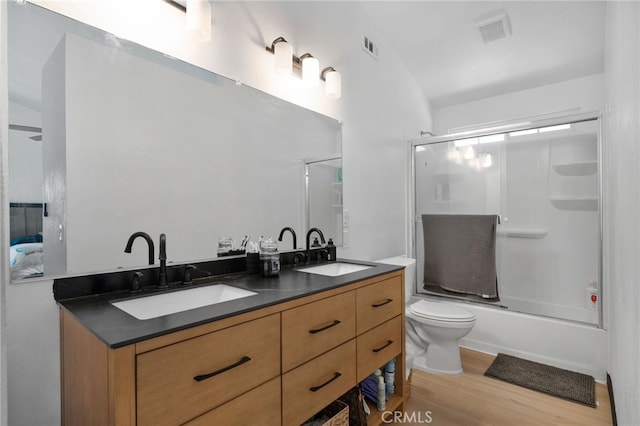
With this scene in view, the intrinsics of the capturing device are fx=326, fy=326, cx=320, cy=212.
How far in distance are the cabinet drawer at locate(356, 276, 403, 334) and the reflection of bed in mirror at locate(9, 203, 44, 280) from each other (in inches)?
47.3

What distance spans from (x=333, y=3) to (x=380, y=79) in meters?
0.76

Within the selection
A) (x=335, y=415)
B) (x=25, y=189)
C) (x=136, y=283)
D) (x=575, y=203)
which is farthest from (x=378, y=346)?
(x=575, y=203)

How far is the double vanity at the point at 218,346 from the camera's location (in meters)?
0.81

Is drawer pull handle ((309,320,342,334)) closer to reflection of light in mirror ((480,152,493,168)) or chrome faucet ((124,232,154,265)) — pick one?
chrome faucet ((124,232,154,265))

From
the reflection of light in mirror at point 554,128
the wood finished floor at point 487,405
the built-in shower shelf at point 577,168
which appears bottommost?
the wood finished floor at point 487,405

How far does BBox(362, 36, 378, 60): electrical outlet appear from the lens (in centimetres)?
263

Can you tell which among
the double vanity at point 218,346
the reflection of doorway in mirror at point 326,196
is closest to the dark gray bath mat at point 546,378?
the double vanity at point 218,346

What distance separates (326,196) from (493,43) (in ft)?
6.74

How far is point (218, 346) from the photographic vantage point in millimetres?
944

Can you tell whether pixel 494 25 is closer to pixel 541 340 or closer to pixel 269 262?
pixel 541 340

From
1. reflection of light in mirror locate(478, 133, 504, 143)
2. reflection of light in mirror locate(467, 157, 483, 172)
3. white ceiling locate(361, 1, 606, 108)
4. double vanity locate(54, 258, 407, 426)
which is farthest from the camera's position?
reflection of light in mirror locate(467, 157, 483, 172)

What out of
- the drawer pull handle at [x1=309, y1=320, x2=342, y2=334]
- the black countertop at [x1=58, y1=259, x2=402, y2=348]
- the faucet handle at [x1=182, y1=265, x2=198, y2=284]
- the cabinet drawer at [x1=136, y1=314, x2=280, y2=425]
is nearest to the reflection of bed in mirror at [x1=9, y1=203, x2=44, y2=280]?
the black countertop at [x1=58, y1=259, x2=402, y2=348]

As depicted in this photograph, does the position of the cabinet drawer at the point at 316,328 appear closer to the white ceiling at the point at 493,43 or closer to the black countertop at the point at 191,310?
the black countertop at the point at 191,310

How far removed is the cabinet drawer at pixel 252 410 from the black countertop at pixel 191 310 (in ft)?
0.85
